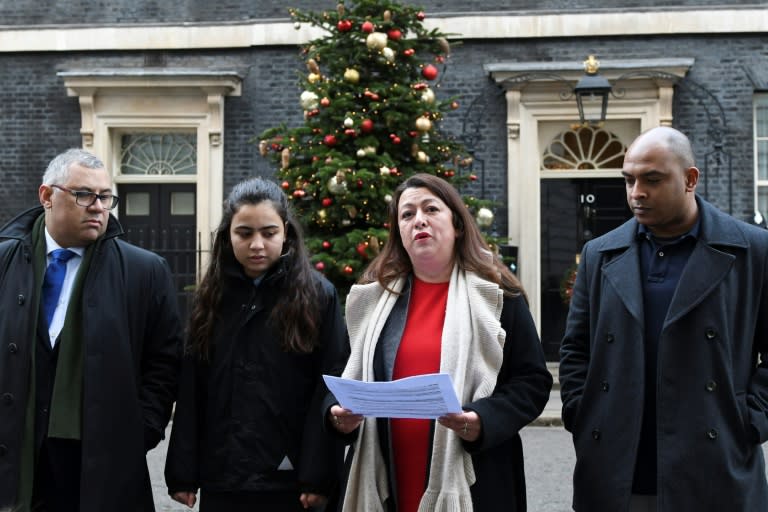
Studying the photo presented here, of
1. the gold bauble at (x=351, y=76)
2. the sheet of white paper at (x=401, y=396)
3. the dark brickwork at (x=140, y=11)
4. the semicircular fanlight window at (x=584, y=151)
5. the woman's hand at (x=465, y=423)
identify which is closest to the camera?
the sheet of white paper at (x=401, y=396)

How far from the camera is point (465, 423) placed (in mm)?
3375

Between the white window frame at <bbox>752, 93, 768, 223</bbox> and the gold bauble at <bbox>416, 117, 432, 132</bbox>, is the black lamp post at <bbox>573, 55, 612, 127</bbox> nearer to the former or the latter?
the white window frame at <bbox>752, 93, 768, 223</bbox>

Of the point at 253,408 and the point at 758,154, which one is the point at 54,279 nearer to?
the point at 253,408

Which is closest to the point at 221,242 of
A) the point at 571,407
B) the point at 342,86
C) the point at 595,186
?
the point at 571,407

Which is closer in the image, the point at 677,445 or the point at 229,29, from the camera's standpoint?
the point at 677,445

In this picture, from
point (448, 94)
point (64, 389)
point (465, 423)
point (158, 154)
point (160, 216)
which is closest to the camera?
point (465, 423)

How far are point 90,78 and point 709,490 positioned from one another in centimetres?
1230

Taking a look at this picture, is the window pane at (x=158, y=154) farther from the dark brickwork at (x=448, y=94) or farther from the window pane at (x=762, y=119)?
the window pane at (x=762, y=119)

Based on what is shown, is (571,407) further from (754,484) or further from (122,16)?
(122,16)

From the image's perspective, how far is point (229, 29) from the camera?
14.4m

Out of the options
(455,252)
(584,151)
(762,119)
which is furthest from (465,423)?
(762,119)

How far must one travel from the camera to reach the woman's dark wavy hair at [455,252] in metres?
3.74

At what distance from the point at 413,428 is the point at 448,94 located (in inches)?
429

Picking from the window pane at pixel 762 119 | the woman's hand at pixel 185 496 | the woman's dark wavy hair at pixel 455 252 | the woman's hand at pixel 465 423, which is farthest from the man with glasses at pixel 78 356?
the window pane at pixel 762 119
